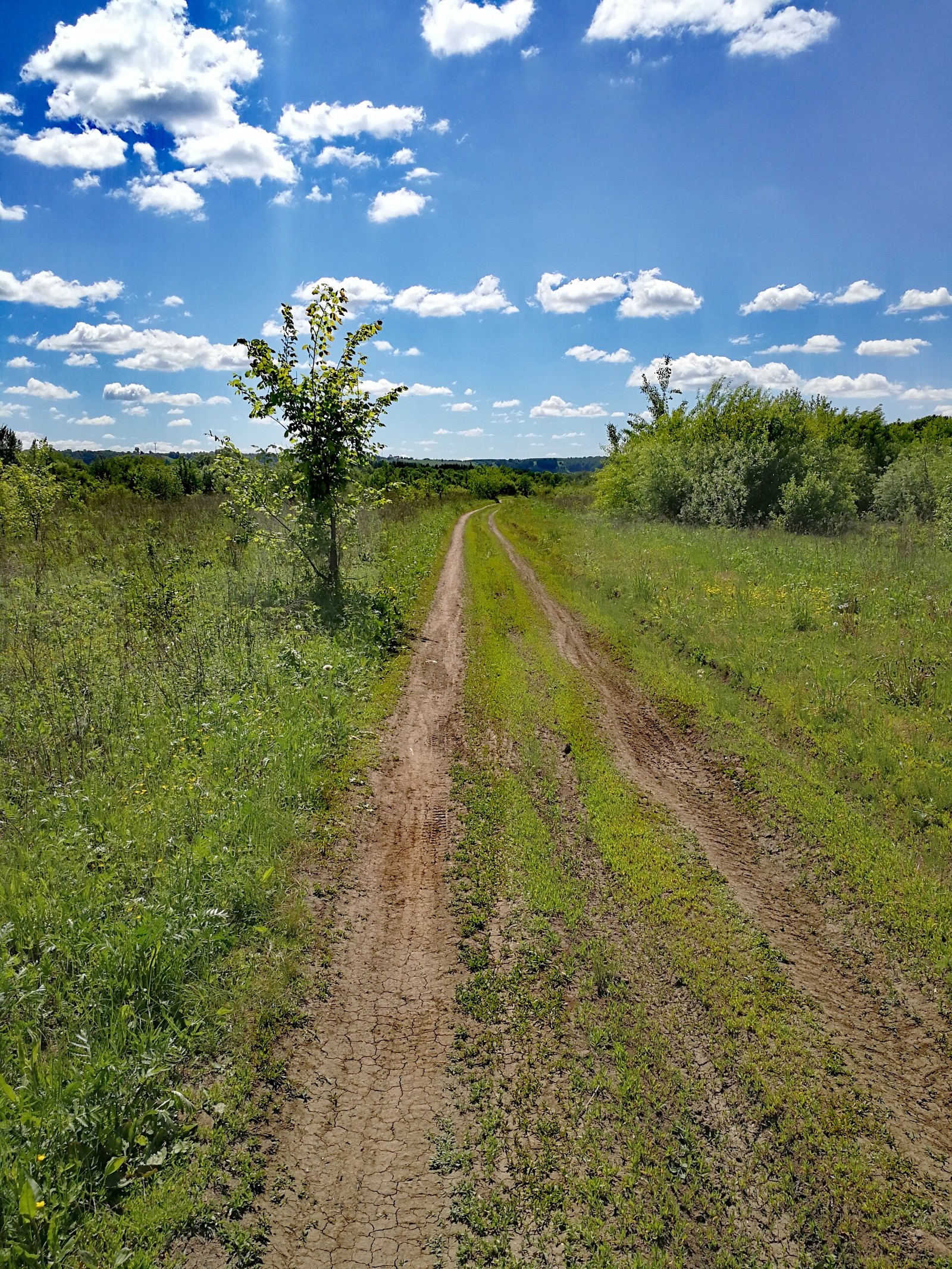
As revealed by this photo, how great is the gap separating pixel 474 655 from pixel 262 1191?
32.5 ft

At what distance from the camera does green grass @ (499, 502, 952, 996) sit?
20.0 feet

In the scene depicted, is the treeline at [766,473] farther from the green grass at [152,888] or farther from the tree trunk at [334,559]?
the green grass at [152,888]

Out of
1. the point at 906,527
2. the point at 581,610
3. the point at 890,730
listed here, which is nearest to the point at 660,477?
the point at 906,527

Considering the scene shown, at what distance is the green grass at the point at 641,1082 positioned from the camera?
321 centimetres

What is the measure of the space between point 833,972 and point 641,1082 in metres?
2.03

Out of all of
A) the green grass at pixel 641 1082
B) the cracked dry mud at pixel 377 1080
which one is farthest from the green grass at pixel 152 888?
the green grass at pixel 641 1082

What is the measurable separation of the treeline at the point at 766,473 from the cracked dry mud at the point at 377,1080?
73.5 ft

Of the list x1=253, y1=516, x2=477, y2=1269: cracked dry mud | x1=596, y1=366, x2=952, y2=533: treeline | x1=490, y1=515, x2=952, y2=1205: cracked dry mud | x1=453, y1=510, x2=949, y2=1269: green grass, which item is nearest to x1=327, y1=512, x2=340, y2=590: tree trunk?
x1=490, y1=515, x2=952, y2=1205: cracked dry mud

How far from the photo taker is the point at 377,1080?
404 cm

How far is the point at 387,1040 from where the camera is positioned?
14.2 feet

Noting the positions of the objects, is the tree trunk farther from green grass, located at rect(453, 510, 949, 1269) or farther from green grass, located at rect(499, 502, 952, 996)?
green grass, located at rect(453, 510, 949, 1269)

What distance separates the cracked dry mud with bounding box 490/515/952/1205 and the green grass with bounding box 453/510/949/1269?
191 mm

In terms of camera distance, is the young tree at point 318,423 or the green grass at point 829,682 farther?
the young tree at point 318,423

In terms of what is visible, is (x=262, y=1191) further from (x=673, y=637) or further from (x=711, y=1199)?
(x=673, y=637)
